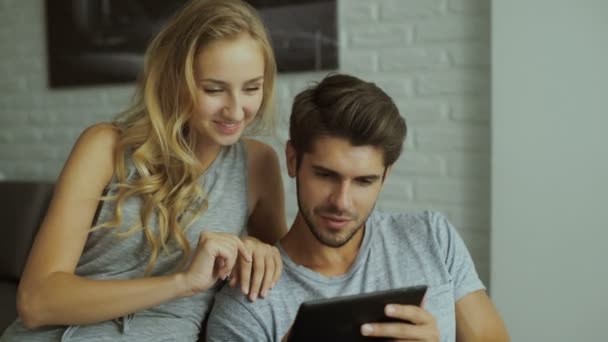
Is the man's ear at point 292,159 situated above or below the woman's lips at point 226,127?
below

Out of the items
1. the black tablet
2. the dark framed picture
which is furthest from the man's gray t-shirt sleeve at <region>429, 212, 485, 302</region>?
the dark framed picture

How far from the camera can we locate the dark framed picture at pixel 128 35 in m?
1.94

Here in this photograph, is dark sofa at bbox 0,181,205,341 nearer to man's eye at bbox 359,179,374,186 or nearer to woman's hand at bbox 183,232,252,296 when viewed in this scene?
woman's hand at bbox 183,232,252,296

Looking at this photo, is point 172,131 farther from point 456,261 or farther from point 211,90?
point 456,261

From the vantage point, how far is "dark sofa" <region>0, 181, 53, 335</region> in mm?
2166

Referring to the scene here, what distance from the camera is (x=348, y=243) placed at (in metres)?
1.25

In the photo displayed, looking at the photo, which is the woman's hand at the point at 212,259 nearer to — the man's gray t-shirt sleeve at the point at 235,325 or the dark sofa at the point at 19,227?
the man's gray t-shirt sleeve at the point at 235,325

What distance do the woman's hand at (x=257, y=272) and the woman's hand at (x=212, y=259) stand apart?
2 centimetres

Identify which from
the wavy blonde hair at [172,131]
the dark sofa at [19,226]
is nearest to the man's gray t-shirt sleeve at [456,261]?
the wavy blonde hair at [172,131]

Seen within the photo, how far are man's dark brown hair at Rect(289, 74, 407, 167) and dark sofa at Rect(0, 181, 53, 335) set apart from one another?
1323mm

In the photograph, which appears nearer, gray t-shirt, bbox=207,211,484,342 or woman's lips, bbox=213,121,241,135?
gray t-shirt, bbox=207,211,484,342

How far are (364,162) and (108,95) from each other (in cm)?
154
